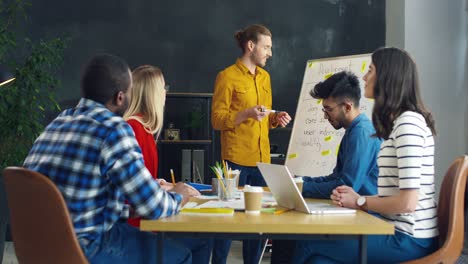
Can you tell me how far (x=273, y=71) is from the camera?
22.5 ft

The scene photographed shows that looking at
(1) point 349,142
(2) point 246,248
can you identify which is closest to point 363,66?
(2) point 246,248

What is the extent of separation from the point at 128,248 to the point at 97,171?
336 mm

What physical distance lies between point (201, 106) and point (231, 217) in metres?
4.67

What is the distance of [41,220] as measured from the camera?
2.02 metres

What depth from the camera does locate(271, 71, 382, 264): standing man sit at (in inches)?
108

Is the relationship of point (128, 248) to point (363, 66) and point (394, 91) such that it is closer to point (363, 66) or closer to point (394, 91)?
point (394, 91)

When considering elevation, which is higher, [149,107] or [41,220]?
[149,107]

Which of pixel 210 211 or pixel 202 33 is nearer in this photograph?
pixel 210 211

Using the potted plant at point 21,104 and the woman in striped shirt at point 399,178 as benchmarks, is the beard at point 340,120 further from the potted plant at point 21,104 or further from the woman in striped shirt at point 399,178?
the potted plant at point 21,104

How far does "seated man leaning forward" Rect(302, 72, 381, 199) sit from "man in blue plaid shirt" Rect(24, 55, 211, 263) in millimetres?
795

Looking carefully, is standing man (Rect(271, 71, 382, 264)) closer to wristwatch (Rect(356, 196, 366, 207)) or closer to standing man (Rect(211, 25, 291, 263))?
wristwatch (Rect(356, 196, 366, 207))

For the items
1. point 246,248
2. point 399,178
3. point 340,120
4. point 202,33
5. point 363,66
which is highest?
point 202,33

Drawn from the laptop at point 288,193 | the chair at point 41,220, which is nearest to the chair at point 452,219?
the laptop at point 288,193

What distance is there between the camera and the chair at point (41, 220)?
1978mm
